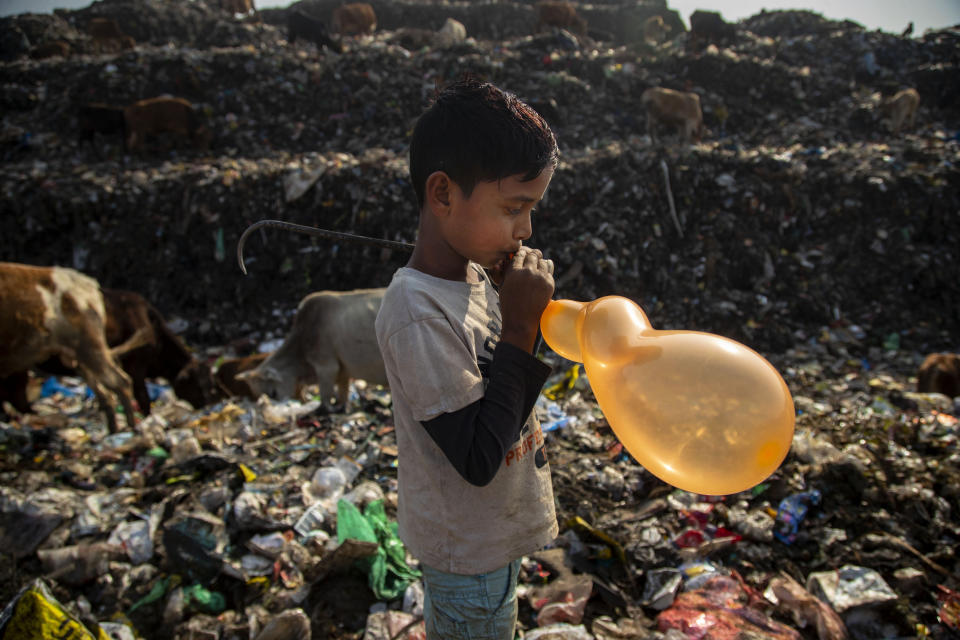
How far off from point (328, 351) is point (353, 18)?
15.1m

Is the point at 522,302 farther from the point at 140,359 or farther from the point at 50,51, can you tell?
the point at 50,51

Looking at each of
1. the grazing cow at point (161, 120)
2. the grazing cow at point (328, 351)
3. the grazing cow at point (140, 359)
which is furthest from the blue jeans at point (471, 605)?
the grazing cow at point (161, 120)

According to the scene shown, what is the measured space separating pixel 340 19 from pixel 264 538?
688 inches

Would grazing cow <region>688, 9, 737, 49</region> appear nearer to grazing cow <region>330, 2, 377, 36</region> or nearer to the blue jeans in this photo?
grazing cow <region>330, 2, 377, 36</region>

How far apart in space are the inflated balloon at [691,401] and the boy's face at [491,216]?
0.77 feet

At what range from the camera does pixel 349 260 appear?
8.29 metres

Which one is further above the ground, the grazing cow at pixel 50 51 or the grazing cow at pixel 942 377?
the grazing cow at pixel 50 51

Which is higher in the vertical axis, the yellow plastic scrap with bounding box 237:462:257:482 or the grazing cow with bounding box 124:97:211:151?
the grazing cow with bounding box 124:97:211:151

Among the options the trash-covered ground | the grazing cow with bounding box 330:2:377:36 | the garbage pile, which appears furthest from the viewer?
the grazing cow with bounding box 330:2:377:36

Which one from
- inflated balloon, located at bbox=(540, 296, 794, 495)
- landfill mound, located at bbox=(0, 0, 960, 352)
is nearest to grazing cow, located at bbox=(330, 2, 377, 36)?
landfill mound, located at bbox=(0, 0, 960, 352)

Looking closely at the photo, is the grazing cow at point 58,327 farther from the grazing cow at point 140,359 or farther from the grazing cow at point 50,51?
the grazing cow at point 50,51

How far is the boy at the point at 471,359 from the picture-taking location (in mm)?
894

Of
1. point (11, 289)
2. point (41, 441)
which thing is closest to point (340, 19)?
point (11, 289)

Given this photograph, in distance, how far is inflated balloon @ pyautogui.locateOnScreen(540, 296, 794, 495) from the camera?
79 centimetres
